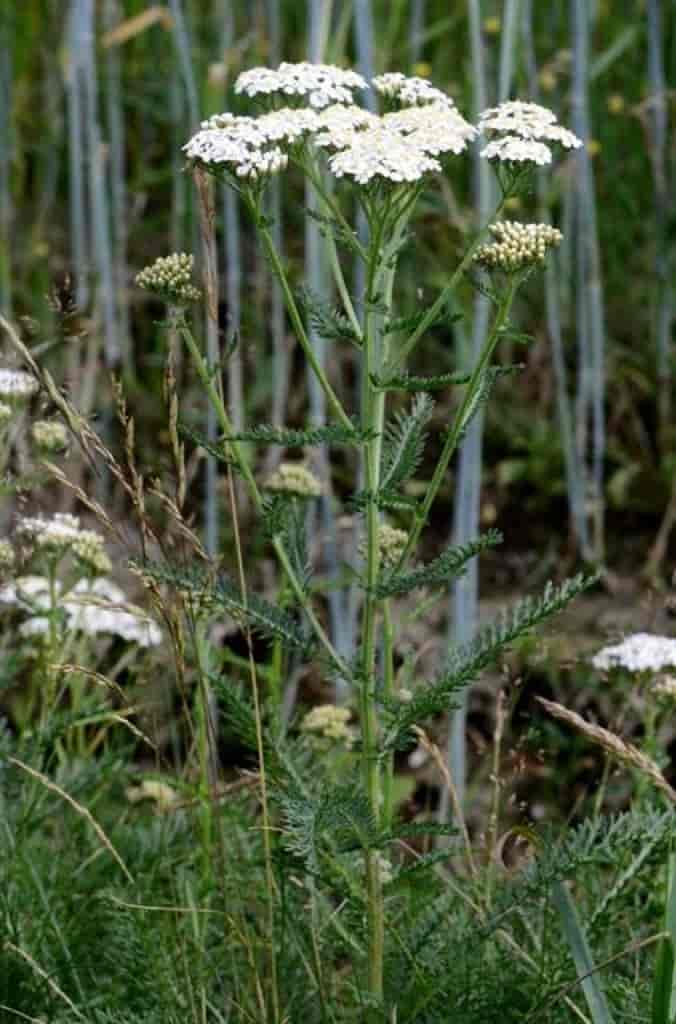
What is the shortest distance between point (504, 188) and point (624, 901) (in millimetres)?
1011

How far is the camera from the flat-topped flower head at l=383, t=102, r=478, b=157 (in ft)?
5.26

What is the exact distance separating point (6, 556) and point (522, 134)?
2.61 ft

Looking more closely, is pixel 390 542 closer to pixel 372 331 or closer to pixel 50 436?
pixel 372 331

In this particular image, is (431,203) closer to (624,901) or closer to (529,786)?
(529,786)

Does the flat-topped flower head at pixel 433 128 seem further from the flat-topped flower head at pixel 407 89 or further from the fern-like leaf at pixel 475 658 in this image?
the fern-like leaf at pixel 475 658

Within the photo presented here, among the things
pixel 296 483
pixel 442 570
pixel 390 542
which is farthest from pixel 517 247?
pixel 296 483

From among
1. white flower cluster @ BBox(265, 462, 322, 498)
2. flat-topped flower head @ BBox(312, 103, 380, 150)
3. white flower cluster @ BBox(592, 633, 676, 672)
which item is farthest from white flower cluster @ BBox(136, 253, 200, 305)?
white flower cluster @ BBox(592, 633, 676, 672)

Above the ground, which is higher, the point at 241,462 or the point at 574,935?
the point at 241,462

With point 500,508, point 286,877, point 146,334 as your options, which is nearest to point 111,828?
point 286,877

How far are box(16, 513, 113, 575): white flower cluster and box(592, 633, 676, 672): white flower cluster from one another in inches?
27.1

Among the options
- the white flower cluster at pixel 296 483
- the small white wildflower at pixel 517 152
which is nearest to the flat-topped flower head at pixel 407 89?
the small white wildflower at pixel 517 152

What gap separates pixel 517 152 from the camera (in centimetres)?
160

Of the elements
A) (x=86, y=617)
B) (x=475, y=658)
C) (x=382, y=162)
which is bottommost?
(x=86, y=617)

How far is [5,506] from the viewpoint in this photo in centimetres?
363
